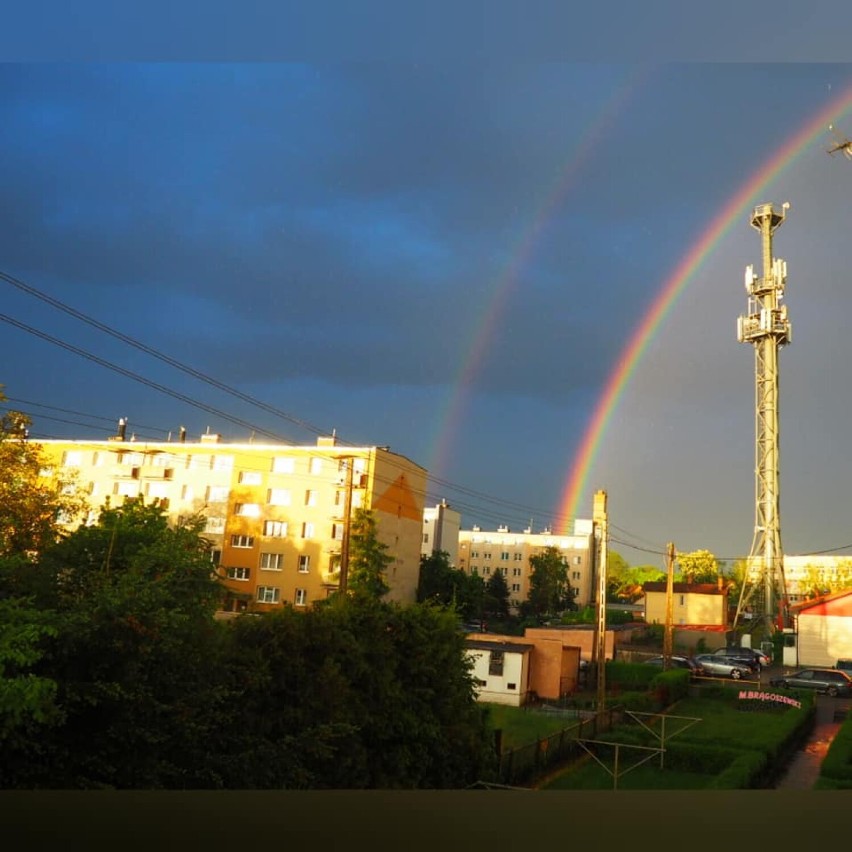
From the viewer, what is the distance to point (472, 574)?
136 inches

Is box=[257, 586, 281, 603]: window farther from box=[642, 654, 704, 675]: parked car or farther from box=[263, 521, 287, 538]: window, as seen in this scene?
box=[642, 654, 704, 675]: parked car

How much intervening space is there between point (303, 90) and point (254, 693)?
2.77m

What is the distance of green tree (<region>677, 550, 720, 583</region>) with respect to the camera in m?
3.41

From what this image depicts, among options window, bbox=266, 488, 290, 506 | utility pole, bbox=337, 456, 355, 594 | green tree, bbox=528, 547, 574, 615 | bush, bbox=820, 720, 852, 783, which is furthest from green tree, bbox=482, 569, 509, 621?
bush, bbox=820, 720, 852, 783

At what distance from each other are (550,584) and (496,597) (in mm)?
314

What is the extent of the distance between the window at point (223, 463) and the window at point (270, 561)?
1.20 feet

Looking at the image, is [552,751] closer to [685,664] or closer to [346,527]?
[685,664]

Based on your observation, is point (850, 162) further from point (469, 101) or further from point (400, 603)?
point (400, 603)

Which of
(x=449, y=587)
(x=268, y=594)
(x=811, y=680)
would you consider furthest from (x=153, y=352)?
(x=811, y=680)

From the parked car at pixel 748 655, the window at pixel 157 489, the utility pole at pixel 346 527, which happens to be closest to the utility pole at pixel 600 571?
the parked car at pixel 748 655

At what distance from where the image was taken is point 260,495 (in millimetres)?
2947

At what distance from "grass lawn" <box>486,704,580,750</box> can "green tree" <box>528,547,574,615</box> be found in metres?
0.59

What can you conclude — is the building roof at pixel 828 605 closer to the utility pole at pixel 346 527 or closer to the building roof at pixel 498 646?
the building roof at pixel 498 646

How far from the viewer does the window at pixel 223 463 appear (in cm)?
297
